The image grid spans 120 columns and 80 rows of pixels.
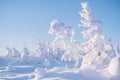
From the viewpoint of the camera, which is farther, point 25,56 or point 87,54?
point 25,56

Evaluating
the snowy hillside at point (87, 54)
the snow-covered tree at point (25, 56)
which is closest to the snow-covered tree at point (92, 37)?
the snowy hillside at point (87, 54)

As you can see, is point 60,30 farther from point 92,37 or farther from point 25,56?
point 25,56

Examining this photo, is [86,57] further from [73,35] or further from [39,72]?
[39,72]

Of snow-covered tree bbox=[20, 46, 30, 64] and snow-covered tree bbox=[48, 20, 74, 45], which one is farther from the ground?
snow-covered tree bbox=[20, 46, 30, 64]

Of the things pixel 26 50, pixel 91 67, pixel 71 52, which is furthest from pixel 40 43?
pixel 91 67

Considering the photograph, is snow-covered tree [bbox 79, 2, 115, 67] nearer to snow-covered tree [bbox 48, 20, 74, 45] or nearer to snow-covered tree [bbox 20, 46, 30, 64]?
snow-covered tree [bbox 48, 20, 74, 45]

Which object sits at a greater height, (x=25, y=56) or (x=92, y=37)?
(x=25, y=56)

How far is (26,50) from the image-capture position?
9619cm

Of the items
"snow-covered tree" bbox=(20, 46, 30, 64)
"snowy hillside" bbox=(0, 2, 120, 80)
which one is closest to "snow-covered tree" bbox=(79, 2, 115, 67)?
"snowy hillside" bbox=(0, 2, 120, 80)

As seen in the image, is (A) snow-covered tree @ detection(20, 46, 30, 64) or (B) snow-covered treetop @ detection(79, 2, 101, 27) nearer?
(B) snow-covered treetop @ detection(79, 2, 101, 27)

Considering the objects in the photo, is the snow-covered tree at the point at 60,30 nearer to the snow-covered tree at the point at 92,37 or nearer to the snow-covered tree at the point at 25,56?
the snow-covered tree at the point at 92,37

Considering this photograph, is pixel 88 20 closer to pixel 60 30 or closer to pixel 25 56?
pixel 60 30

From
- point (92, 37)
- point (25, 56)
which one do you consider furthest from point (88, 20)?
point (25, 56)

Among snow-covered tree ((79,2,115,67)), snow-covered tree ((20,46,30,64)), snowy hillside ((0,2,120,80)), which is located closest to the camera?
snowy hillside ((0,2,120,80))
